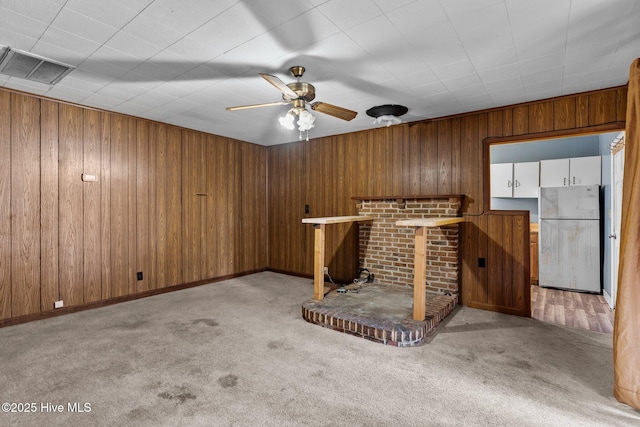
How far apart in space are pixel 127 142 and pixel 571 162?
6.69 meters

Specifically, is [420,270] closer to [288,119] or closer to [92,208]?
[288,119]

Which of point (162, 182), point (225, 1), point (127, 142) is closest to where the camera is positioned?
point (225, 1)

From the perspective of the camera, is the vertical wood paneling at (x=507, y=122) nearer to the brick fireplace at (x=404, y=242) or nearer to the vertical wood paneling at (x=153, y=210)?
the brick fireplace at (x=404, y=242)

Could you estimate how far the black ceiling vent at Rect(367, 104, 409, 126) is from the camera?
3715 mm

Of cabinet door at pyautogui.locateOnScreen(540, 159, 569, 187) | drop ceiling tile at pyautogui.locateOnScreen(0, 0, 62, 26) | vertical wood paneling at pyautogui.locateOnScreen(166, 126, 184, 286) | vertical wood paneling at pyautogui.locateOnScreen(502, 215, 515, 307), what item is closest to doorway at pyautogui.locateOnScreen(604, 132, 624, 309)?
cabinet door at pyautogui.locateOnScreen(540, 159, 569, 187)

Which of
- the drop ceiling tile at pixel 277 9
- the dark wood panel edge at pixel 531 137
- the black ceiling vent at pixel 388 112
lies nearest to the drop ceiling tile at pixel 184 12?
the drop ceiling tile at pixel 277 9

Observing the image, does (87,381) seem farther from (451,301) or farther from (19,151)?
(451,301)

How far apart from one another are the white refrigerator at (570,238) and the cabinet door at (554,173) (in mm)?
377

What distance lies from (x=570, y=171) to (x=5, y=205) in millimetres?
7579

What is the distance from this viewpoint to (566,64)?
2650 mm

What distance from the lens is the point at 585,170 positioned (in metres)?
4.95

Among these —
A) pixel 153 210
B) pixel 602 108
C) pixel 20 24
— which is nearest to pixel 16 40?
pixel 20 24

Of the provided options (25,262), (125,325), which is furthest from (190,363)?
(25,262)

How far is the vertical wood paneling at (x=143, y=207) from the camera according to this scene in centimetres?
427
